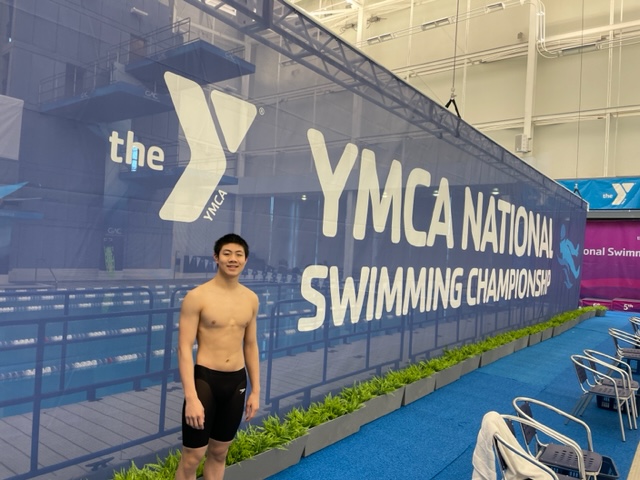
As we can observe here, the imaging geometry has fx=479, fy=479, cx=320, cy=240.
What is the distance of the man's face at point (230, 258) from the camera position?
6.92 feet

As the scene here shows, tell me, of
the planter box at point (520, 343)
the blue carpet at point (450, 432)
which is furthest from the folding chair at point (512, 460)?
the planter box at point (520, 343)

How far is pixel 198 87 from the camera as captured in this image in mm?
2770

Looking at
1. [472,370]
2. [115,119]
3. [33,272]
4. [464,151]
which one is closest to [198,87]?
[115,119]

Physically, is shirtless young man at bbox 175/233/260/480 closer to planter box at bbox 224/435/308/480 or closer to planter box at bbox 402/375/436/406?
planter box at bbox 224/435/308/480

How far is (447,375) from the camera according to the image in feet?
17.7

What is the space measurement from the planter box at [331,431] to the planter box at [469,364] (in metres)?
2.32

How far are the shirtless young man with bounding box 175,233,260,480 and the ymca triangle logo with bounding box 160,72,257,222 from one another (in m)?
0.67

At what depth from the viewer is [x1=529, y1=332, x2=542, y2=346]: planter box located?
8234mm

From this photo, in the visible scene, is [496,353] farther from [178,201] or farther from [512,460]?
[178,201]

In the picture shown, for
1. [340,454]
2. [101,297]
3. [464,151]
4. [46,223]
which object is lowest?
[340,454]

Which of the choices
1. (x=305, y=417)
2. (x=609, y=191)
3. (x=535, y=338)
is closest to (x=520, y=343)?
(x=535, y=338)

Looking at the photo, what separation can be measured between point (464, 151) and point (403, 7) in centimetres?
1161

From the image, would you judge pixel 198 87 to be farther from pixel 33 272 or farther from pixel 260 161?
pixel 33 272

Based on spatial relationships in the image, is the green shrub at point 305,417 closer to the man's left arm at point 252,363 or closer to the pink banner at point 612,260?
the man's left arm at point 252,363
